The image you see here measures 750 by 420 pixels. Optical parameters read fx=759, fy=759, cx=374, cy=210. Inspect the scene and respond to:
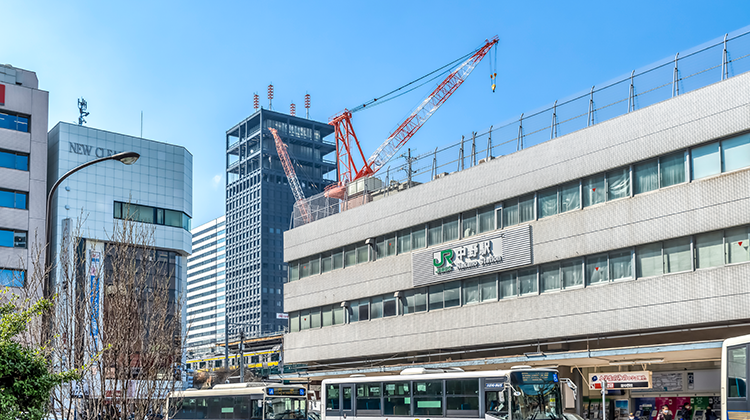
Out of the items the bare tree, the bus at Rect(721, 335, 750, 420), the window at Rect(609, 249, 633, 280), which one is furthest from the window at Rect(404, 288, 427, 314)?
the bus at Rect(721, 335, 750, 420)

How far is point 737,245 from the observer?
89.9 feet

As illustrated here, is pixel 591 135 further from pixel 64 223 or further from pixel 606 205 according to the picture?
pixel 64 223

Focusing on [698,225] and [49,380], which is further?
[698,225]

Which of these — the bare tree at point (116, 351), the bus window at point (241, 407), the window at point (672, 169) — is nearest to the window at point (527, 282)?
the window at point (672, 169)

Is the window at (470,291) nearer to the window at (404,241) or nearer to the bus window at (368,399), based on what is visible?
the window at (404,241)

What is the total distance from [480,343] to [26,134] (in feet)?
116

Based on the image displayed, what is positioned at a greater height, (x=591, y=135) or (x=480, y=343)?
(x=591, y=135)

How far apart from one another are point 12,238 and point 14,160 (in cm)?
558

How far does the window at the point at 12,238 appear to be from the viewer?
164ft

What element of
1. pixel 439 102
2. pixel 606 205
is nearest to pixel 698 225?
pixel 606 205

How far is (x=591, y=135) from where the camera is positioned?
3262 centimetres

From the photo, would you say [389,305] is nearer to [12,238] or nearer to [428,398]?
[428,398]

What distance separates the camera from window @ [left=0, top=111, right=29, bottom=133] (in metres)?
51.9

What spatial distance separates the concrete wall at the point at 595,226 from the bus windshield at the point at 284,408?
9304mm
